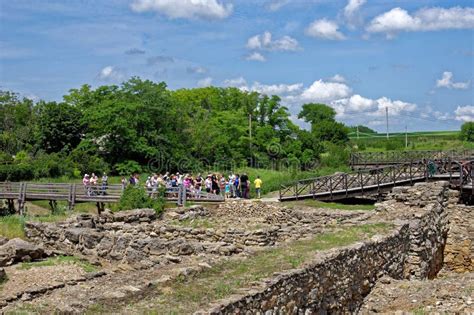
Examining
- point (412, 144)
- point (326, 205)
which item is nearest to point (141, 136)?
point (326, 205)

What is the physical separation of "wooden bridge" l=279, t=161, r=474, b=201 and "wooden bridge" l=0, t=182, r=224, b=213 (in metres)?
4.55

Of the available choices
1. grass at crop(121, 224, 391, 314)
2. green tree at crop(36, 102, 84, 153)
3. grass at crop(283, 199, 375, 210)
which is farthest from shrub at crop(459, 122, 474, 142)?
grass at crop(121, 224, 391, 314)

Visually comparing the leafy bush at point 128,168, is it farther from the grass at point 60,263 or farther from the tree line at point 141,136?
the grass at point 60,263

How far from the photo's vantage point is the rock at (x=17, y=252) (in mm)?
17781

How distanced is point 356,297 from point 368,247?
123 cm

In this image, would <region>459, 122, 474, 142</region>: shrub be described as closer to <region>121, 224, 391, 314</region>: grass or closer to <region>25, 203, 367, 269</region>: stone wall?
<region>25, 203, 367, 269</region>: stone wall

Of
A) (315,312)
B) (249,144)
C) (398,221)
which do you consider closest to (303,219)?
(398,221)

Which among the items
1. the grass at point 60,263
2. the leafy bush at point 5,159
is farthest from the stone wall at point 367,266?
the leafy bush at point 5,159

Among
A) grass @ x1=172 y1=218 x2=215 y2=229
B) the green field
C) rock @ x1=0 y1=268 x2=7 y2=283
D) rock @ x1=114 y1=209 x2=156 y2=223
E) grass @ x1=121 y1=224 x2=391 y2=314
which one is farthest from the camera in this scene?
the green field

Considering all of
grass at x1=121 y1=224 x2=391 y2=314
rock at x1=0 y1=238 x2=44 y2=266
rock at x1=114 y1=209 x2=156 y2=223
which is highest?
grass at x1=121 y1=224 x2=391 y2=314

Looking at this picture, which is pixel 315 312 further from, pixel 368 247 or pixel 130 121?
pixel 130 121

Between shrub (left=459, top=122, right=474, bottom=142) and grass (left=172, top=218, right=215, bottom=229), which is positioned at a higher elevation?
shrub (left=459, top=122, right=474, bottom=142)

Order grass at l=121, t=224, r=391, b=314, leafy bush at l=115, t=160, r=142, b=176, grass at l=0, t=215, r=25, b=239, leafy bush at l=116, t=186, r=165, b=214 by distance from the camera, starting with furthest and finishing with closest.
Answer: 1. leafy bush at l=115, t=160, r=142, b=176
2. leafy bush at l=116, t=186, r=165, b=214
3. grass at l=0, t=215, r=25, b=239
4. grass at l=121, t=224, r=391, b=314

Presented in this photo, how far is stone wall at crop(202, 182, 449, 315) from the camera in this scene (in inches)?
416
